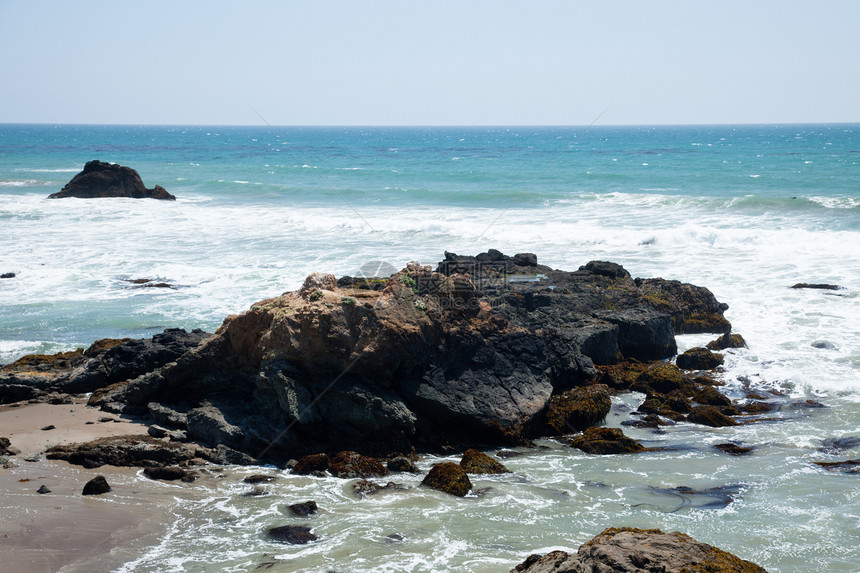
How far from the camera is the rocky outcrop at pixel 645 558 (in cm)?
448

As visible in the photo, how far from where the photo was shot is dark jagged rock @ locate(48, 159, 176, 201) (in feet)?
130

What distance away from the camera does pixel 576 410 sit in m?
10.5

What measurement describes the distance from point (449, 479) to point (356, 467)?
46.9 inches

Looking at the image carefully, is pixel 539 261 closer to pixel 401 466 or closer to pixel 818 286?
pixel 818 286

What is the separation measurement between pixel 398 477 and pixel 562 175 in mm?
43551

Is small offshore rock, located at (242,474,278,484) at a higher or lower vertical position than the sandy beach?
lower

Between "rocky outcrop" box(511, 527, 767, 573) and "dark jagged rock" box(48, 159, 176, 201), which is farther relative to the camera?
"dark jagged rock" box(48, 159, 176, 201)

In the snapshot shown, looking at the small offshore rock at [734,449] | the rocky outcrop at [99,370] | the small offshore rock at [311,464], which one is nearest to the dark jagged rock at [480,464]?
the small offshore rock at [311,464]

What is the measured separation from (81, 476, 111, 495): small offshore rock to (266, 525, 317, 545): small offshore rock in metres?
2.00

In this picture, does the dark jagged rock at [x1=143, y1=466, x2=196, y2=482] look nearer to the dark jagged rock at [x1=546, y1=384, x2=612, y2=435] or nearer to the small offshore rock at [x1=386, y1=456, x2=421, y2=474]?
the small offshore rock at [x1=386, y1=456, x2=421, y2=474]

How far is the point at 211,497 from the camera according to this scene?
25.8 ft

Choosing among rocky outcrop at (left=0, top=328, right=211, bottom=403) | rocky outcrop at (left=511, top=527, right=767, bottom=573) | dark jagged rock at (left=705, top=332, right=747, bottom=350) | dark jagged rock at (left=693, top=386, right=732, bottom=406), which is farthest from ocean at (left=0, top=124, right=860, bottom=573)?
rocky outcrop at (left=0, top=328, right=211, bottom=403)

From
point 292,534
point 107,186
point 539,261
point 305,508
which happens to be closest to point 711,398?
point 305,508

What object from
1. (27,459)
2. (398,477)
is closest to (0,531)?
(27,459)
